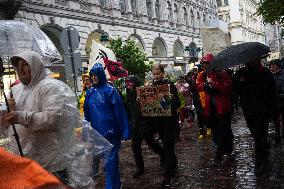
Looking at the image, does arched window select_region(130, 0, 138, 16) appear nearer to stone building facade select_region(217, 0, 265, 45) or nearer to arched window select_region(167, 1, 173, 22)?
arched window select_region(167, 1, 173, 22)

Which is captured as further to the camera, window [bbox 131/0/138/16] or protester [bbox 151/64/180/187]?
window [bbox 131/0/138/16]

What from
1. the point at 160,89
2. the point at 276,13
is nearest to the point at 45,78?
the point at 160,89

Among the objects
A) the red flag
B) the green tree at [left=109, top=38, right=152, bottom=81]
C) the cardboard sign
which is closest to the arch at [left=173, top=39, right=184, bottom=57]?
the green tree at [left=109, top=38, right=152, bottom=81]

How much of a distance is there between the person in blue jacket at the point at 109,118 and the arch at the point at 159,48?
3130 cm

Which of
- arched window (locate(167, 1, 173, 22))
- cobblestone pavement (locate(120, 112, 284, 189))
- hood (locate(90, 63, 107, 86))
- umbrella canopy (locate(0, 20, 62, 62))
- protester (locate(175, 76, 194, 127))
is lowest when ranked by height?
cobblestone pavement (locate(120, 112, 284, 189))

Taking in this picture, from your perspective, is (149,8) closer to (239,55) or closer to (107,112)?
(239,55)

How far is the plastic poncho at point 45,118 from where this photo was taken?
11.8ft

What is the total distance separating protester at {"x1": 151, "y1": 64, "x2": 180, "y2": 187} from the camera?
648 cm

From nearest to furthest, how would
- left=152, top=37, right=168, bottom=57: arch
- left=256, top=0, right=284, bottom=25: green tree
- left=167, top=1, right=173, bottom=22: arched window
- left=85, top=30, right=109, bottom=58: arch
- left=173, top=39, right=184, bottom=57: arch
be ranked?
left=256, top=0, right=284, bottom=25: green tree < left=85, top=30, right=109, bottom=58: arch < left=152, top=37, right=168, bottom=57: arch < left=167, top=1, right=173, bottom=22: arched window < left=173, top=39, right=184, bottom=57: arch

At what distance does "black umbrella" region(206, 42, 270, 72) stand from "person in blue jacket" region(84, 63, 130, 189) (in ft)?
6.42

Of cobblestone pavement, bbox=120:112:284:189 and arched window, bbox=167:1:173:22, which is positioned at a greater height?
arched window, bbox=167:1:173:22

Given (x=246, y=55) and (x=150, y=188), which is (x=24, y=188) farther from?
(x=246, y=55)

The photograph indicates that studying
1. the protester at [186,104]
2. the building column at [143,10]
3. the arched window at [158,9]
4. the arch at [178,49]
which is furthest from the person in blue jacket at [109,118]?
the arch at [178,49]

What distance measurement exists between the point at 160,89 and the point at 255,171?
1.93m
